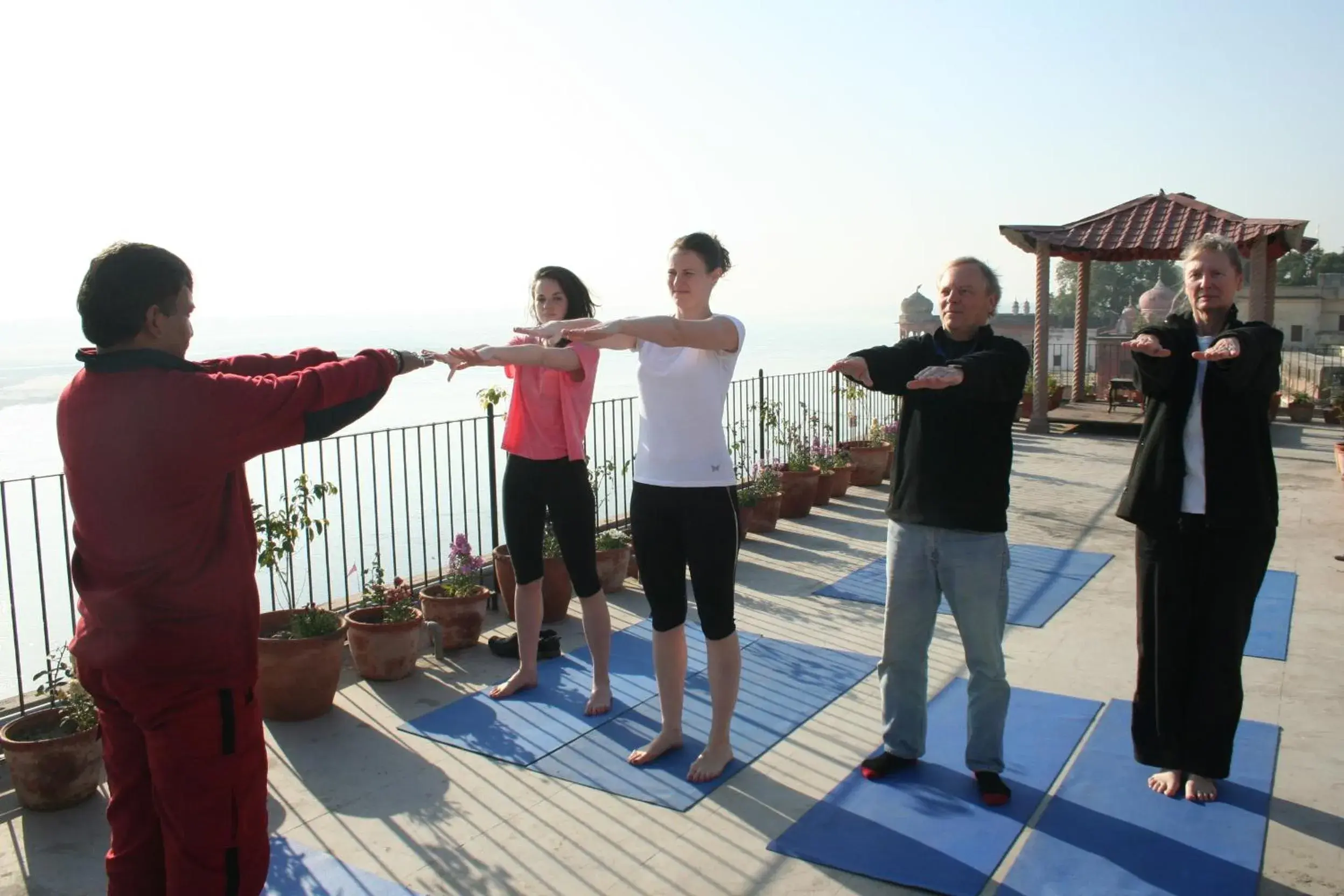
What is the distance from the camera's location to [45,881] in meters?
2.76

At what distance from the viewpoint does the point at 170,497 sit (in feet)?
6.41

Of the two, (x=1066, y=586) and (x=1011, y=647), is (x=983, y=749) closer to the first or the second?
(x=1011, y=647)

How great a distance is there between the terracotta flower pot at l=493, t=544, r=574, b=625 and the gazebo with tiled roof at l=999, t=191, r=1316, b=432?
29.3ft

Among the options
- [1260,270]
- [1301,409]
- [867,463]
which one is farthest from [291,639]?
[1301,409]

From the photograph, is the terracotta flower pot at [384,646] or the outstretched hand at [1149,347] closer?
the outstretched hand at [1149,347]

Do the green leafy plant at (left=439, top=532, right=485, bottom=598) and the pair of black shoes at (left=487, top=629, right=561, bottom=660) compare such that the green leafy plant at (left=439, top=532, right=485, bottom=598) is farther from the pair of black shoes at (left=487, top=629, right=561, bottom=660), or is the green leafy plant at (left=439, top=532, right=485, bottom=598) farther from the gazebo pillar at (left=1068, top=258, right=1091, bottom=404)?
the gazebo pillar at (left=1068, top=258, right=1091, bottom=404)

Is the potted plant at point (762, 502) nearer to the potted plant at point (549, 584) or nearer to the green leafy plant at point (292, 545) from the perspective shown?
the potted plant at point (549, 584)

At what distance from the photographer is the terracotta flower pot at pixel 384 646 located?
4.21m

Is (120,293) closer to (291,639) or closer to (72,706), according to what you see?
(72,706)

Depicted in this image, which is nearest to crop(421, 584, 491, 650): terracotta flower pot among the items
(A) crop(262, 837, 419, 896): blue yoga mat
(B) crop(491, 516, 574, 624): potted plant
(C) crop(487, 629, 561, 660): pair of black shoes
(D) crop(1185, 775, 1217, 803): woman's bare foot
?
(C) crop(487, 629, 561, 660): pair of black shoes

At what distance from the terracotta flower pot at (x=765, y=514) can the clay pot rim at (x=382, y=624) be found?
3077 millimetres

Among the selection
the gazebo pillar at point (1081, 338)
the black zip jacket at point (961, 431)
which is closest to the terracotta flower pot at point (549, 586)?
the black zip jacket at point (961, 431)

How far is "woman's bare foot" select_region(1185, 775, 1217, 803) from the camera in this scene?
3.07 meters

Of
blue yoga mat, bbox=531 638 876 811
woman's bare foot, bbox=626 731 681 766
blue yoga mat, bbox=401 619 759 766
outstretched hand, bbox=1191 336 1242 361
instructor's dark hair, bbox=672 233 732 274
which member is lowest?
blue yoga mat, bbox=531 638 876 811
